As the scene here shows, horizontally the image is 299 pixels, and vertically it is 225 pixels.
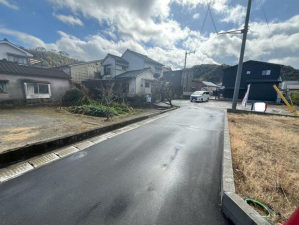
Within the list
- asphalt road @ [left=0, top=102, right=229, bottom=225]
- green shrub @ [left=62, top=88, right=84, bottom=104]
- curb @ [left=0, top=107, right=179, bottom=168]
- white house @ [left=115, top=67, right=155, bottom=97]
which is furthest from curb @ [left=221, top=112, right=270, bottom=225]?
white house @ [left=115, top=67, right=155, bottom=97]

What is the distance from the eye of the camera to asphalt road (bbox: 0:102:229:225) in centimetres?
186

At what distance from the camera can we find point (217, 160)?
352cm

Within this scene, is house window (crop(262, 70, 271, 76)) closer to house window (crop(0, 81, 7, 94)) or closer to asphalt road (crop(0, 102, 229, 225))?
asphalt road (crop(0, 102, 229, 225))

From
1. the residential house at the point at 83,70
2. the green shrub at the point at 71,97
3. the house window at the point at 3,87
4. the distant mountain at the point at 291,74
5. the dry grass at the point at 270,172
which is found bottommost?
the dry grass at the point at 270,172

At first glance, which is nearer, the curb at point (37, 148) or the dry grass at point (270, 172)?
the dry grass at point (270, 172)

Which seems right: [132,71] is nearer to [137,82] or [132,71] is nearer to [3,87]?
[137,82]

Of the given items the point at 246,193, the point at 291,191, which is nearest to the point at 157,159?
the point at 246,193

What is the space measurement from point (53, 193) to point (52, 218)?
534mm

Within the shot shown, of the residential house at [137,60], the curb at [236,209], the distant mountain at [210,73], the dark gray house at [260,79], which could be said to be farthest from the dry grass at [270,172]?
the distant mountain at [210,73]

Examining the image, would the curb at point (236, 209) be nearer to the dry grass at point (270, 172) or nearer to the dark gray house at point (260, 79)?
the dry grass at point (270, 172)

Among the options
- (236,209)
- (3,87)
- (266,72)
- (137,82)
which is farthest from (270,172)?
(266,72)

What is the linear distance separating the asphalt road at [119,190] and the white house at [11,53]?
25.8 meters

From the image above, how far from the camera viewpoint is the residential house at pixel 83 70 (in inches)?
797

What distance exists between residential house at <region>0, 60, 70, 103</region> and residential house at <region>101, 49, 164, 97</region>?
24.1ft
